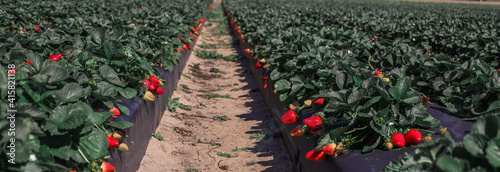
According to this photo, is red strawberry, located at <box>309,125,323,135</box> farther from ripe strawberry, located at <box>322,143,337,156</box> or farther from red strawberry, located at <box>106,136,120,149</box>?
red strawberry, located at <box>106,136,120,149</box>

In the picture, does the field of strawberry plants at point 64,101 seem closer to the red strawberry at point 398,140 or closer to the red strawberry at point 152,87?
the red strawberry at point 152,87

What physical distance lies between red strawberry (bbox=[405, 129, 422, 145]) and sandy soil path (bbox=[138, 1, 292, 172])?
6.03ft

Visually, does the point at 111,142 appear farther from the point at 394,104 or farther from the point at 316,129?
the point at 394,104

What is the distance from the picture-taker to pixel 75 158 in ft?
7.43

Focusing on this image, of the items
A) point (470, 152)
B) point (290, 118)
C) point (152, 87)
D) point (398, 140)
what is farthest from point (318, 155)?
point (152, 87)

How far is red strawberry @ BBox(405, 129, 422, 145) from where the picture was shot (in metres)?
2.54

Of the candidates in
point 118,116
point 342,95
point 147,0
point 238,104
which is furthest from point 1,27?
point 147,0

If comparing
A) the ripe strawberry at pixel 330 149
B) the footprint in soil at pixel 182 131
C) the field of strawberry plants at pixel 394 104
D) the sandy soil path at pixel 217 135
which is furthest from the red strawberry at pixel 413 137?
the footprint in soil at pixel 182 131

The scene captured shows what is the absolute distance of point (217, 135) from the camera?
536 cm

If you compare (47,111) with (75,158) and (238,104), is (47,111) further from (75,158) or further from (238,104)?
(238,104)

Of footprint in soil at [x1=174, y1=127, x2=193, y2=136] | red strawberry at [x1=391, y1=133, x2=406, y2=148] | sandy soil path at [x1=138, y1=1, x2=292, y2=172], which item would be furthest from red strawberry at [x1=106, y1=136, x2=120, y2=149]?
footprint in soil at [x1=174, y1=127, x2=193, y2=136]

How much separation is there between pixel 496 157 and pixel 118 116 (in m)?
2.83

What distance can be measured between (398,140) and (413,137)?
3.7 inches

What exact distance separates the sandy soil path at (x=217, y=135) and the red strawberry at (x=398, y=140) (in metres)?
1.80
